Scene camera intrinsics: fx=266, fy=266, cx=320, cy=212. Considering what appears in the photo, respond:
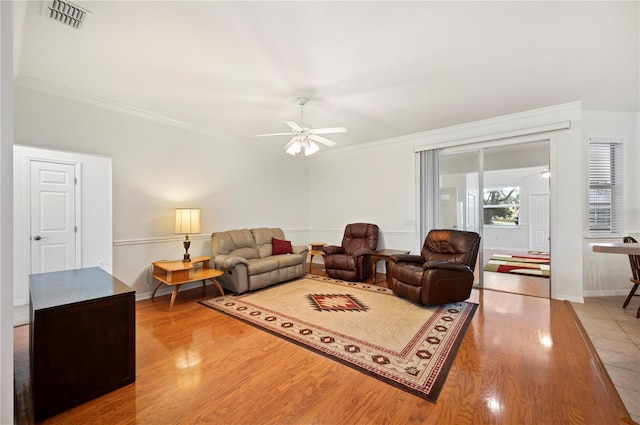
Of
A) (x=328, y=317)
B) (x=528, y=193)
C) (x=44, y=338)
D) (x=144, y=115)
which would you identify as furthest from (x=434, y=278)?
(x=528, y=193)

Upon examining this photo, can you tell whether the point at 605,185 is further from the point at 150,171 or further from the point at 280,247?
the point at 150,171

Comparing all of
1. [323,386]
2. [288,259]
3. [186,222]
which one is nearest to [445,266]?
[323,386]

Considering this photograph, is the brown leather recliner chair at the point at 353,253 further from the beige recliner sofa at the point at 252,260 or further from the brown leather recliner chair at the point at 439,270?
the brown leather recliner chair at the point at 439,270

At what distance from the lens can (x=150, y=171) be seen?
13.0 ft

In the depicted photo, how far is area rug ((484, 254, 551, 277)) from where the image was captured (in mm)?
5441

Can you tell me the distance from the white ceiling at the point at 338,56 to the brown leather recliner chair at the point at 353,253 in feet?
7.71

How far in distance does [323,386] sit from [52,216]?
355 centimetres

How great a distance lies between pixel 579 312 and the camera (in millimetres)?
3271

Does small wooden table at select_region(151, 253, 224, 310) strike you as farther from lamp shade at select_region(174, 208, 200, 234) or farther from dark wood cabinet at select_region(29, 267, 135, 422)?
dark wood cabinet at select_region(29, 267, 135, 422)

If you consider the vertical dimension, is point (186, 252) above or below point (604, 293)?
above

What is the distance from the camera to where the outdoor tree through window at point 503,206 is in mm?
8758

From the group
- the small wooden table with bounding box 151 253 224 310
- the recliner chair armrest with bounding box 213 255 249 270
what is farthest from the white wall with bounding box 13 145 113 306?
the recliner chair armrest with bounding box 213 255 249 270

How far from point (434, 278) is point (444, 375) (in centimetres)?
143

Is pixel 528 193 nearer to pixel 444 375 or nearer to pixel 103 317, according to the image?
pixel 444 375
